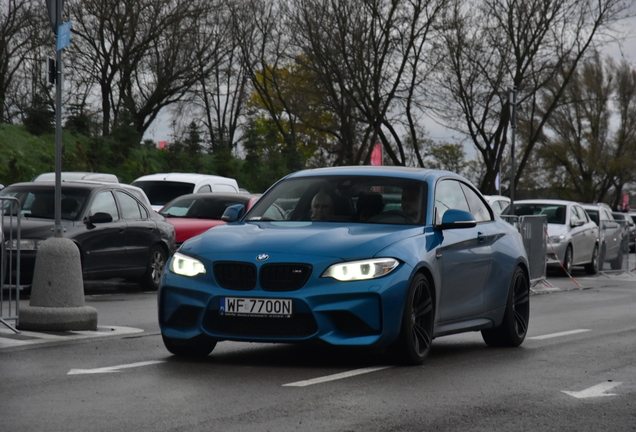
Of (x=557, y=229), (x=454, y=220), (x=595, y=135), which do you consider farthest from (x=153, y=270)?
(x=595, y=135)

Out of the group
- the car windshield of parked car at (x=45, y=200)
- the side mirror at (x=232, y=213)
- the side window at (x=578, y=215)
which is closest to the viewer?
the side mirror at (x=232, y=213)

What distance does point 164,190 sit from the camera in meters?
26.8

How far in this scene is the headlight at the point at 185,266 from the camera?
8.73 metres

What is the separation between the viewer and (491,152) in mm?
46625

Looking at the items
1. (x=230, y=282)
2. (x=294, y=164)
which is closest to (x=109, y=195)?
(x=230, y=282)

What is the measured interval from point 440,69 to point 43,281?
33749mm

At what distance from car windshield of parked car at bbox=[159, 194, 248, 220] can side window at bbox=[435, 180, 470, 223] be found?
12436 millimetres

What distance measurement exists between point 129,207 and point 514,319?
A: 8.94 metres

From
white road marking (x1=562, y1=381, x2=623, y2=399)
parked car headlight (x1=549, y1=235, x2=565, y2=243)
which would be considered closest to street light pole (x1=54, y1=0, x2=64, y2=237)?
white road marking (x1=562, y1=381, x2=623, y2=399)

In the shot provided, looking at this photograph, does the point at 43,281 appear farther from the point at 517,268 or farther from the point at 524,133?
the point at 524,133

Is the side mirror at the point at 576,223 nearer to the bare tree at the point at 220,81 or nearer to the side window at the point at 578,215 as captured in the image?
the side window at the point at 578,215

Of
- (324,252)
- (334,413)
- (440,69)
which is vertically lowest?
(334,413)

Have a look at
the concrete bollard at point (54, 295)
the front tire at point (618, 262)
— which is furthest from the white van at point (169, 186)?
the concrete bollard at point (54, 295)

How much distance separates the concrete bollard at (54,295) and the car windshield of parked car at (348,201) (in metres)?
2.25
